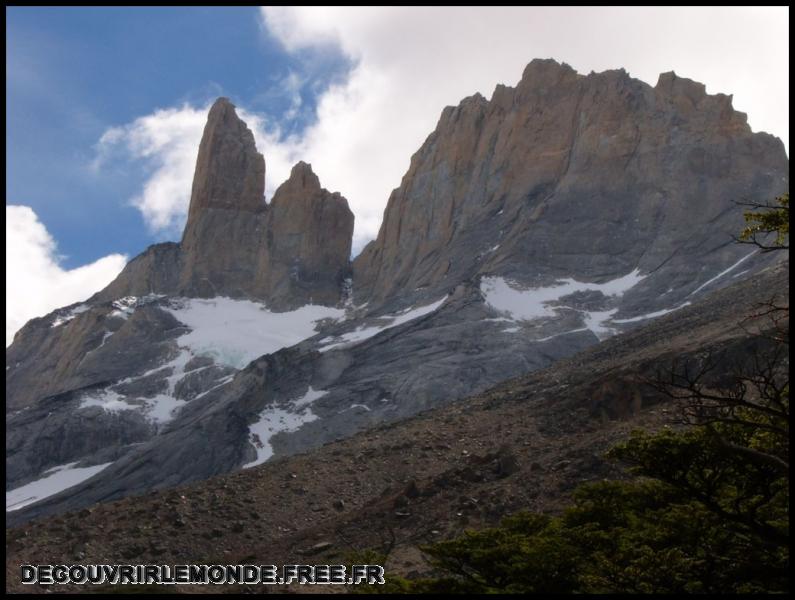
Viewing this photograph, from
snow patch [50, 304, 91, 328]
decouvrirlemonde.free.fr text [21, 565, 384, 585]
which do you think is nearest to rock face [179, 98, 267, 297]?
snow patch [50, 304, 91, 328]

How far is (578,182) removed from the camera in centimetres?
10631

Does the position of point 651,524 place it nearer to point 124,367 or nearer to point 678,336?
point 678,336

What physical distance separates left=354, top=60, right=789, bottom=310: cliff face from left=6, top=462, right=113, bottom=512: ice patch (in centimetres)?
4351

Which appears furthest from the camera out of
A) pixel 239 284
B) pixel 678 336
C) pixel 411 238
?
pixel 239 284

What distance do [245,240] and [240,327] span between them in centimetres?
2319

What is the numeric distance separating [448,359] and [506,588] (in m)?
57.8

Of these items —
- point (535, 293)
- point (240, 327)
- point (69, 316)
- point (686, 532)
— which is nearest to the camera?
point (686, 532)

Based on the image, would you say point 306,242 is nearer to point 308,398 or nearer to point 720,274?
point 308,398

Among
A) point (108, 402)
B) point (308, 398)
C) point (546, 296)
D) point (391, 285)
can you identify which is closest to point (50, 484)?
point (108, 402)

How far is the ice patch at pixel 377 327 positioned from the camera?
292ft

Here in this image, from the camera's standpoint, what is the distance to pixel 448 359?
73750 millimetres

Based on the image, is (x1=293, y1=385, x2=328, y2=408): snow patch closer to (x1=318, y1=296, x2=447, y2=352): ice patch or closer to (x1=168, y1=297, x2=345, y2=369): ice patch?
(x1=318, y1=296, x2=447, y2=352): ice patch

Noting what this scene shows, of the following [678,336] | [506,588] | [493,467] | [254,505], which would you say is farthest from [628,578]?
[678,336]

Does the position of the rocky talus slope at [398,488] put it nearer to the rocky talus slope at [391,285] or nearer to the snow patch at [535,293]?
the rocky talus slope at [391,285]
